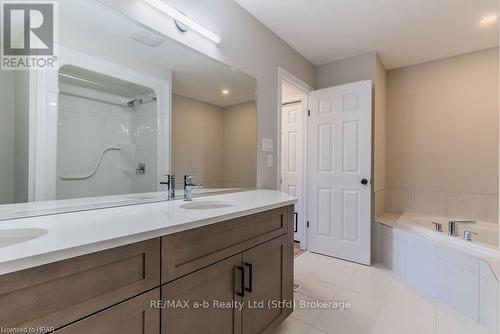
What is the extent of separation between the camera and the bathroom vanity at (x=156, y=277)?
575mm

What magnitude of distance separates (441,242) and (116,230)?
2.41 meters

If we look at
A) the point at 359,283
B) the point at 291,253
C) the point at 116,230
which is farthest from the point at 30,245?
the point at 359,283

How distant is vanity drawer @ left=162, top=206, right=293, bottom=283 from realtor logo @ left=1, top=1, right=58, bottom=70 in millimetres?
943

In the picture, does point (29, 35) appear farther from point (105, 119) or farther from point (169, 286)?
point (169, 286)

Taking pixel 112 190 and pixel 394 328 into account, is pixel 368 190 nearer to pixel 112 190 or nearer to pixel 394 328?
pixel 394 328

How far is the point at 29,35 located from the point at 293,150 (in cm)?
277

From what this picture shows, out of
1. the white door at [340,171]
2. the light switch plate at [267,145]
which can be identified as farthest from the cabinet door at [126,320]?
the white door at [340,171]

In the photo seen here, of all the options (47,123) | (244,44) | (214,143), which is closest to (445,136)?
(244,44)

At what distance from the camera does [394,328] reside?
1561 mm

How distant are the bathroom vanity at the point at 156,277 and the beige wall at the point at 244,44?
101cm

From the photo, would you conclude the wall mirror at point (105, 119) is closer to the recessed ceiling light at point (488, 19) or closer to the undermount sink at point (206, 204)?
the undermount sink at point (206, 204)

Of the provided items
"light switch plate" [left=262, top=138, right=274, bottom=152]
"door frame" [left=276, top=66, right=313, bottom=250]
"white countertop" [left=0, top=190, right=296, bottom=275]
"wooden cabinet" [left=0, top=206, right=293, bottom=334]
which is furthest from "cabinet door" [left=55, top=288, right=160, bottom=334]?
"door frame" [left=276, top=66, right=313, bottom=250]

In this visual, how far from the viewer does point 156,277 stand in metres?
0.81

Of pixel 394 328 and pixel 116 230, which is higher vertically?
pixel 116 230
